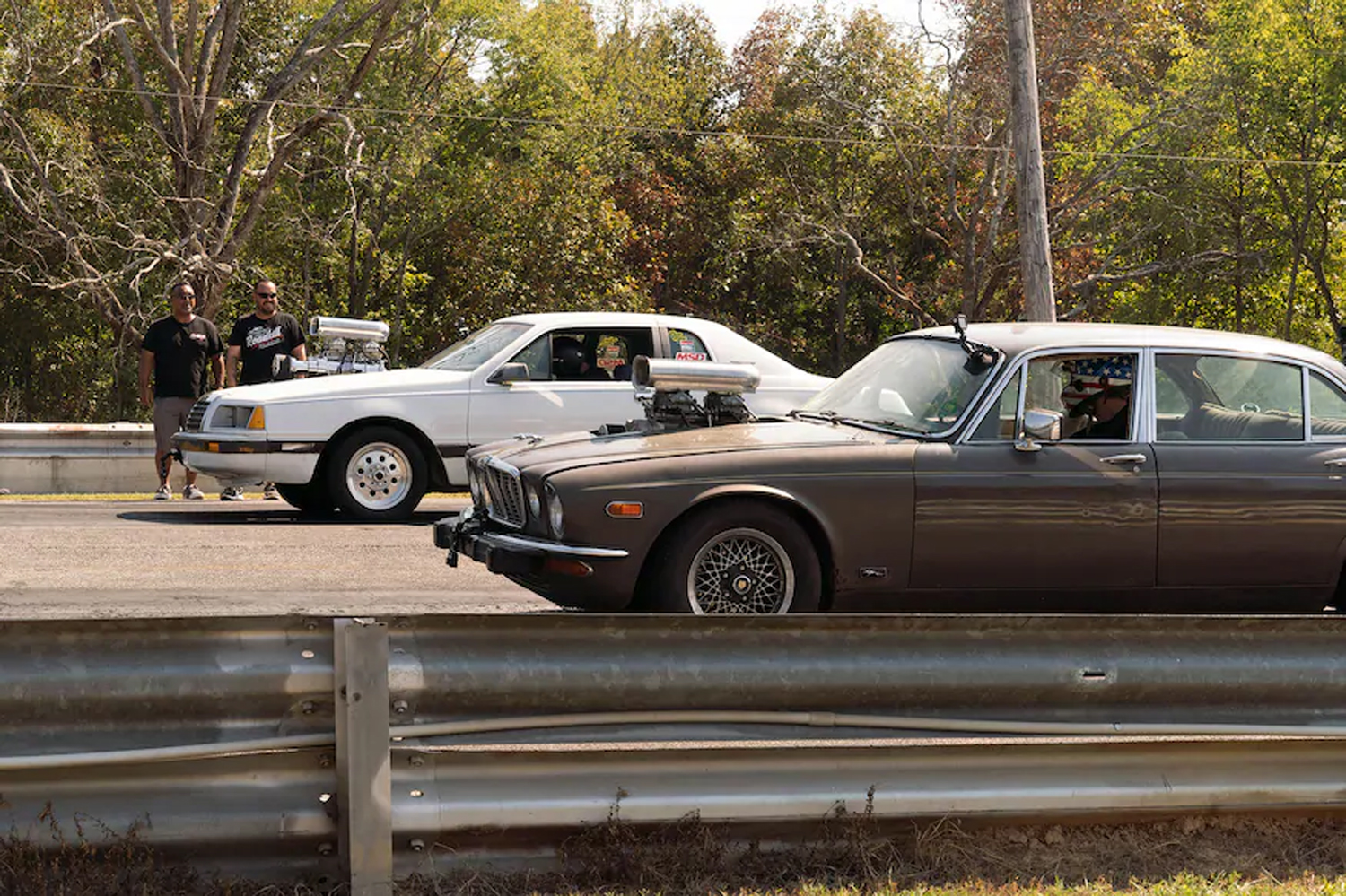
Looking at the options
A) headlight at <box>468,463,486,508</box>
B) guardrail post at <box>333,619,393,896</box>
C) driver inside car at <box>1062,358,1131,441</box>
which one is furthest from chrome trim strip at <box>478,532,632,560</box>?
guardrail post at <box>333,619,393,896</box>

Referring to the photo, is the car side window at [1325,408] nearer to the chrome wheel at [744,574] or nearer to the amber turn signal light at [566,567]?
the chrome wheel at [744,574]

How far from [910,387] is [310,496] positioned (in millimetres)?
7039

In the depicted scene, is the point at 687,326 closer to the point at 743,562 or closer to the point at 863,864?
the point at 743,562

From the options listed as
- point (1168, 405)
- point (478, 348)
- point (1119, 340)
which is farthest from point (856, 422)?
point (478, 348)

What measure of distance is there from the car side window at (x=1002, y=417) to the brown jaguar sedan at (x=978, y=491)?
1 centimetres

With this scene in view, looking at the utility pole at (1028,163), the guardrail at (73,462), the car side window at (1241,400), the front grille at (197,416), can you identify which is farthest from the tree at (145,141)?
the car side window at (1241,400)

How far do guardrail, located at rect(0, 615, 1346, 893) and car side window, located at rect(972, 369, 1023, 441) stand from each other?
2.61 metres

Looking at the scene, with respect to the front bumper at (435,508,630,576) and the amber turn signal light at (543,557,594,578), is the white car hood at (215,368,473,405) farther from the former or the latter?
the amber turn signal light at (543,557,594,578)

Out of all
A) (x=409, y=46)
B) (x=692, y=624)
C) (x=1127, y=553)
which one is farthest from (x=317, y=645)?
(x=409, y=46)

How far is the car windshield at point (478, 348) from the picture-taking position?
43.9ft

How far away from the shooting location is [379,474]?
1316 cm

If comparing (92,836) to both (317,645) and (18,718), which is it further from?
(317,645)

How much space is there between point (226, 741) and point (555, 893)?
0.90 metres

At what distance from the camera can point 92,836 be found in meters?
3.93
